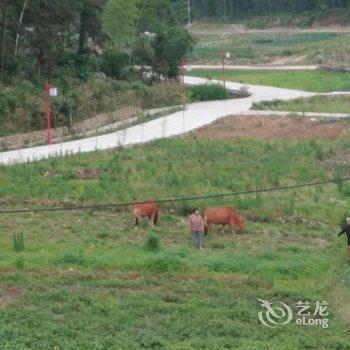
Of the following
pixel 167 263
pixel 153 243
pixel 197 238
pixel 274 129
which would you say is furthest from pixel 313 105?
pixel 167 263

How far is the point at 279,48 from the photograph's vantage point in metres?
78.2

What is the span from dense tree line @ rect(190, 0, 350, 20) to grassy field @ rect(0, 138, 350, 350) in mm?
79809

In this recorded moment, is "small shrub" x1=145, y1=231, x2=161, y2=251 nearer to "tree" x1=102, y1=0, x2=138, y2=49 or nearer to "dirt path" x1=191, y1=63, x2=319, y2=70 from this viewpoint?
"tree" x1=102, y1=0, x2=138, y2=49

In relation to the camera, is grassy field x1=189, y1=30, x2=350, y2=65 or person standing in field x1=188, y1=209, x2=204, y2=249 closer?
person standing in field x1=188, y1=209, x2=204, y2=249

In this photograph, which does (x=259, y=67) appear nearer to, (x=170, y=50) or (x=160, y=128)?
(x=170, y=50)

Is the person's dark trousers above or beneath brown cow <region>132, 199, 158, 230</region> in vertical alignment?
beneath

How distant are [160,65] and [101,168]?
27025 mm

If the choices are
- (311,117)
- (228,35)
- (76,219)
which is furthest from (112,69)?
(228,35)

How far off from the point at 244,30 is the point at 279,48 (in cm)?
2509

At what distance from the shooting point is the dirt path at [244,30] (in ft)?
305

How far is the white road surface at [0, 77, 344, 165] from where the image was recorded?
103 ft

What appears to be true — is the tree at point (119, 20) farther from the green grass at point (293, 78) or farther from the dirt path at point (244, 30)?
the dirt path at point (244, 30)

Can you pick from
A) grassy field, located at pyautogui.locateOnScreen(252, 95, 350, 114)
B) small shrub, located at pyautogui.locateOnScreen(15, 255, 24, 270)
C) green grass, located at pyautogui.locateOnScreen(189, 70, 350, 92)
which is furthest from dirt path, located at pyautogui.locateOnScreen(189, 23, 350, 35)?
small shrub, located at pyautogui.locateOnScreen(15, 255, 24, 270)

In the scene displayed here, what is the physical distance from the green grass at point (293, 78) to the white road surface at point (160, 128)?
6.63 ft
